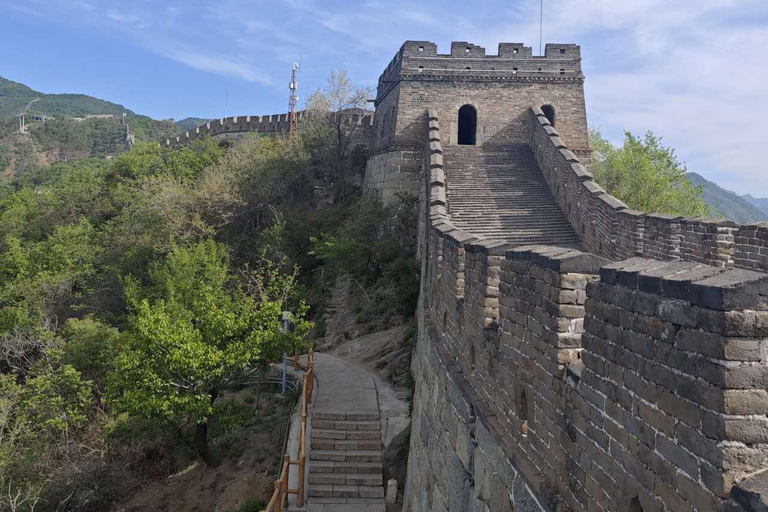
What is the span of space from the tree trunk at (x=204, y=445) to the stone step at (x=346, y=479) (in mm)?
3869

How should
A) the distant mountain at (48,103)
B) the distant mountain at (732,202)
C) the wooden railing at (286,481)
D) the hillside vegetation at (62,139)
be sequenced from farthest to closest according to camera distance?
the distant mountain at (48,103) → the distant mountain at (732,202) → the hillside vegetation at (62,139) → the wooden railing at (286,481)

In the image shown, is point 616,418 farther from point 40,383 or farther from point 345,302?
point 345,302

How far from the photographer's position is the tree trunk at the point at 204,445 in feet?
49.1

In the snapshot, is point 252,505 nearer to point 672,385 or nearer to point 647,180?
point 672,385

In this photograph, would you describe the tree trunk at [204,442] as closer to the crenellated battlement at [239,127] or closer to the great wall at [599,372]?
the great wall at [599,372]

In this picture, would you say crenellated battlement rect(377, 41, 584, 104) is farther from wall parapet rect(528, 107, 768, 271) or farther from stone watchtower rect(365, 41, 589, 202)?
wall parapet rect(528, 107, 768, 271)

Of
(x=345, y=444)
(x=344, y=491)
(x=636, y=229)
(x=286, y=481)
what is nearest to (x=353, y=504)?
(x=344, y=491)

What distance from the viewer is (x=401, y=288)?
57.9 feet

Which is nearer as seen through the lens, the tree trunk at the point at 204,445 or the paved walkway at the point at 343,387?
the paved walkway at the point at 343,387

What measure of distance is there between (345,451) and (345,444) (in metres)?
0.17

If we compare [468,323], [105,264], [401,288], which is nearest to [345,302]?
[401,288]

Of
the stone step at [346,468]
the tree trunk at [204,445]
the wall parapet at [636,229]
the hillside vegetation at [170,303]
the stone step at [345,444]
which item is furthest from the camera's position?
the tree trunk at [204,445]

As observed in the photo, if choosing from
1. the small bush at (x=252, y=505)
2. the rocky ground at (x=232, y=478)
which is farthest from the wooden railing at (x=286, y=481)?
the rocky ground at (x=232, y=478)

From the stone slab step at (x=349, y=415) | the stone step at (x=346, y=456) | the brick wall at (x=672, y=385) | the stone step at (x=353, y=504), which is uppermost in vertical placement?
the brick wall at (x=672, y=385)
